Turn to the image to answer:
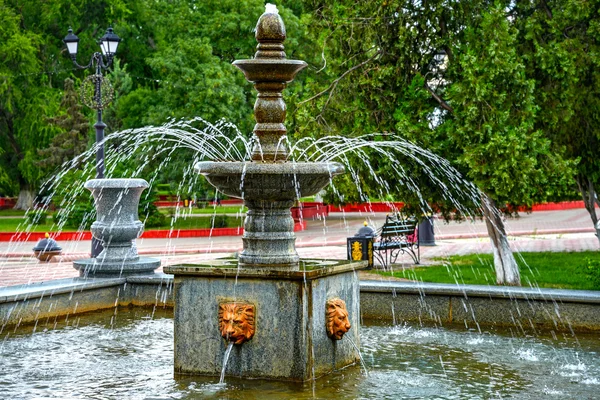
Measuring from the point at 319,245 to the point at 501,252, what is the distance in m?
11.4

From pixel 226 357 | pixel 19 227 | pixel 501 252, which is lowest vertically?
pixel 226 357

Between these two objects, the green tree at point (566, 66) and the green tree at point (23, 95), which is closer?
the green tree at point (566, 66)

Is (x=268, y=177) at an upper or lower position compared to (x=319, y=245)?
upper

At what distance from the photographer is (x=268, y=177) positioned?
7.53 m

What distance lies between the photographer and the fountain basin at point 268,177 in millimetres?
7455

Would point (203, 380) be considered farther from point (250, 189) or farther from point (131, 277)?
point (131, 277)

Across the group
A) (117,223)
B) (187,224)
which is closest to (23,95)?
(187,224)

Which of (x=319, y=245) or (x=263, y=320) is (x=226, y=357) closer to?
(x=263, y=320)

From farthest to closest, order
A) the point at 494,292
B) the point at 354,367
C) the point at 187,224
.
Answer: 1. the point at 187,224
2. the point at 494,292
3. the point at 354,367

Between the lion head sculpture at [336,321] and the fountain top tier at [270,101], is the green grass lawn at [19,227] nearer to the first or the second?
the fountain top tier at [270,101]

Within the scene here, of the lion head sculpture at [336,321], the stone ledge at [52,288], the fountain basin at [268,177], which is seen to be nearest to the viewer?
the fountain basin at [268,177]

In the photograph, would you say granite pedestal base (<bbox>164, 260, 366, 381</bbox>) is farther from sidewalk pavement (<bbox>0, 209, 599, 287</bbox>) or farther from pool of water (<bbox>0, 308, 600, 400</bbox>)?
sidewalk pavement (<bbox>0, 209, 599, 287</bbox>)

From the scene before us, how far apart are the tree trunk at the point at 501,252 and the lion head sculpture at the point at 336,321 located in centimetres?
631

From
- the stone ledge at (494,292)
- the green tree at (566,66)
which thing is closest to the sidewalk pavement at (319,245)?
the green tree at (566,66)
